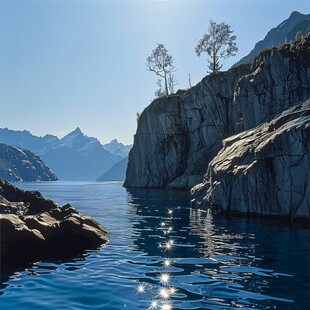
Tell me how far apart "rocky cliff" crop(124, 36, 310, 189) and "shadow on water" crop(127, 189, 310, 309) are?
25.9m

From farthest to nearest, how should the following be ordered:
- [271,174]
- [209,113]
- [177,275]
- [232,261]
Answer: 1. [209,113]
2. [271,174]
3. [232,261]
4. [177,275]

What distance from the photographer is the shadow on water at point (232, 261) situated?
11.1m

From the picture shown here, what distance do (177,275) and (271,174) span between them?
19873mm

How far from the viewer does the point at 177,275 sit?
45.1 feet

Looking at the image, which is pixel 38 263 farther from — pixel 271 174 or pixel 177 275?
pixel 271 174

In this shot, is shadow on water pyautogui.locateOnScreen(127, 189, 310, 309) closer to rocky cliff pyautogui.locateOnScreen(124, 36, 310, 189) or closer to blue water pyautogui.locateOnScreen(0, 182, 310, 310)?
blue water pyautogui.locateOnScreen(0, 182, 310, 310)

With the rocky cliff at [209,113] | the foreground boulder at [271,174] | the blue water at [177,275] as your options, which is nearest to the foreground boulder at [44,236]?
the blue water at [177,275]

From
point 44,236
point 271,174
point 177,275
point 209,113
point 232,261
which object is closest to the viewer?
point 177,275

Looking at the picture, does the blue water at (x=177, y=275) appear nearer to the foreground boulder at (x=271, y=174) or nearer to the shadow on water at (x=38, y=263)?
the shadow on water at (x=38, y=263)

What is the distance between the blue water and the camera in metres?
10.9

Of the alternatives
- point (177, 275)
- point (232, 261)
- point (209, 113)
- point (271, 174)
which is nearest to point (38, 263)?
point (177, 275)

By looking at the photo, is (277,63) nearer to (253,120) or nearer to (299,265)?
(253,120)

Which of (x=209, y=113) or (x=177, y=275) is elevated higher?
(x=209, y=113)

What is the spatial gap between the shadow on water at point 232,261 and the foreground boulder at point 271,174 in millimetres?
2593
